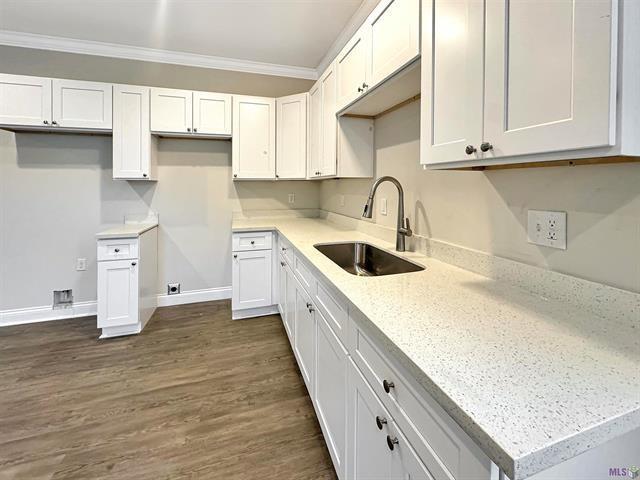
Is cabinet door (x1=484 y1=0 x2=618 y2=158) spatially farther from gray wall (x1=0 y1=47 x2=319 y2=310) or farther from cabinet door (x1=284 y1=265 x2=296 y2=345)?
gray wall (x1=0 y1=47 x2=319 y2=310)

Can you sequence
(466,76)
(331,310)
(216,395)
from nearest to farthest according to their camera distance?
1. (466,76)
2. (331,310)
3. (216,395)

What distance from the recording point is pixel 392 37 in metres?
1.44

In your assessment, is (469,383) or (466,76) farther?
(466,76)

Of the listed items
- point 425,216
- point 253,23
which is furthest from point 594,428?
point 253,23

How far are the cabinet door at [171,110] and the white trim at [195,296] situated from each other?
1.68m

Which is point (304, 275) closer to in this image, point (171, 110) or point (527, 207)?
point (527, 207)

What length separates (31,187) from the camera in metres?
2.94

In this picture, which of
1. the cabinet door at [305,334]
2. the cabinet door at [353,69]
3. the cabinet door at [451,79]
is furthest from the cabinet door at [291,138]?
the cabinet door at [451,79]

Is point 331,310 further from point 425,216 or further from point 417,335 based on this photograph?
point 425,216

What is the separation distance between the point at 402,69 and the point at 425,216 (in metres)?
0.74

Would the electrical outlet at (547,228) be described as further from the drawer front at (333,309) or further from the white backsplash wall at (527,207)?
the drawer front at (333,309)

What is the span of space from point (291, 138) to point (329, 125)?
33.0 inches

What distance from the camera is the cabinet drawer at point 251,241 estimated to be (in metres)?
2.92

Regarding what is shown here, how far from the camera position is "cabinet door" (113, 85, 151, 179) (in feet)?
9.23
